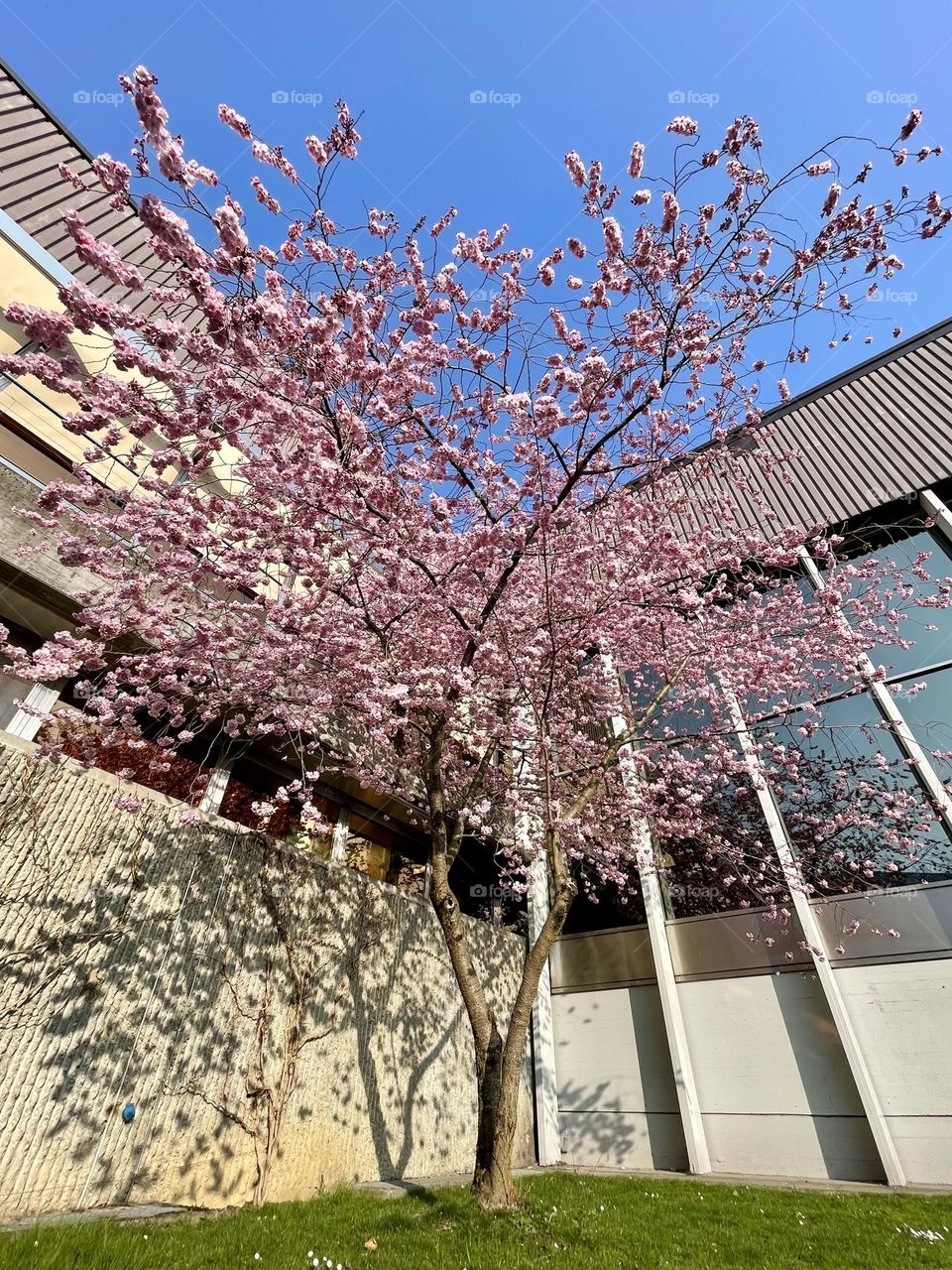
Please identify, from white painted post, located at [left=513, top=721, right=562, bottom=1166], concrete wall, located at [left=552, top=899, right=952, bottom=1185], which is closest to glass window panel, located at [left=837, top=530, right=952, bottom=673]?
concrete wall, located at [left=552, top=899, right=952, bottom=1185]

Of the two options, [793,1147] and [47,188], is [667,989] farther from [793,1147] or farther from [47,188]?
[47,188]

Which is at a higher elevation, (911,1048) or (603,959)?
(603,959)

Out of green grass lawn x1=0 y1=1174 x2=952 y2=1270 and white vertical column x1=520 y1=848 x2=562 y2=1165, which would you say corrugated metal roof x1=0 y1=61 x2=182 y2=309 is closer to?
green grass lawn x1=0 y1=1174 x2=952 y2=1270

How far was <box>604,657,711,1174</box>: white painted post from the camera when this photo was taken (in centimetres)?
734

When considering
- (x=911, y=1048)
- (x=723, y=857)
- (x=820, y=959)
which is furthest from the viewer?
(x=723, y=857)

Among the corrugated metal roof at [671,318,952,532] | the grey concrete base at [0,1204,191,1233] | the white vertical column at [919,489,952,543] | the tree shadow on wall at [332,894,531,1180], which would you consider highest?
the corrugated metal roof at [671,318,952,532]

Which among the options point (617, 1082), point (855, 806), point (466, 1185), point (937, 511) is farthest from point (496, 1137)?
point (937, 511)

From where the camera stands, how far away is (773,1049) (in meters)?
7.41

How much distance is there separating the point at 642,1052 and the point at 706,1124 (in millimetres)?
1049

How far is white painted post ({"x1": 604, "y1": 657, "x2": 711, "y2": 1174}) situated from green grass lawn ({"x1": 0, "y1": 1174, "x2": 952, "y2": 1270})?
6.07ft

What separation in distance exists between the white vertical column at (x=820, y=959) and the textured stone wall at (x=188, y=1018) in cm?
482

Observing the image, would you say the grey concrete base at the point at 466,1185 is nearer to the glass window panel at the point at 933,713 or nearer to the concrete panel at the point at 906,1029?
the concrete panel at the point at 906,1029

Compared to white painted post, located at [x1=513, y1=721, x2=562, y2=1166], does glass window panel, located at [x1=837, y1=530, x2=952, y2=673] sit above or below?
above

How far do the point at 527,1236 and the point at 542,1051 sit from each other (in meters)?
5.31
